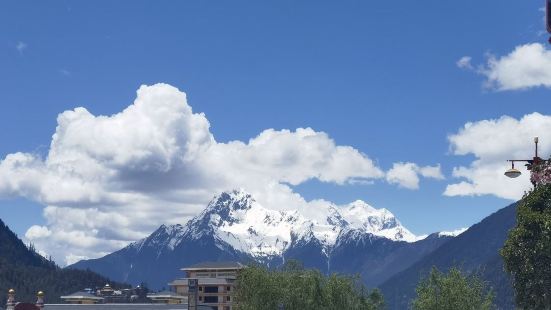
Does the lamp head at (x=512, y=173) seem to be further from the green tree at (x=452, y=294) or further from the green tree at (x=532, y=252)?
the green tree at (x=452, y=294)

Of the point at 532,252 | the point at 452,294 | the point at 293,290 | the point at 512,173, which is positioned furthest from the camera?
the point at 293,290

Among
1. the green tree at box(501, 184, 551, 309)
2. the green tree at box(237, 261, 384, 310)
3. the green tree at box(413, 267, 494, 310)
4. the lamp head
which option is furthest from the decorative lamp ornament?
the green tree at box(237, 261, 384, 310)

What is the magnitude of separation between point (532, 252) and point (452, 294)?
11354 mm

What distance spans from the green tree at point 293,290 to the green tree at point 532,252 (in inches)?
1243

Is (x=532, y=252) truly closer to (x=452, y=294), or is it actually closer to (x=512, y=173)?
(x=452, y=294)

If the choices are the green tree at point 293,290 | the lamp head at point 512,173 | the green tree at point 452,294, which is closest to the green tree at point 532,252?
the green tree at point 452,294

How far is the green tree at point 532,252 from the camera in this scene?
83625mm

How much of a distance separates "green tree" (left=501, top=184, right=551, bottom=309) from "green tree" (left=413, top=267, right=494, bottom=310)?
22.7 feet

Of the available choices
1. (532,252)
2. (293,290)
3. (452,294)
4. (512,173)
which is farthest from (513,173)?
(293,290)

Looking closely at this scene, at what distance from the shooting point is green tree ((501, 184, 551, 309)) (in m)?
83.6

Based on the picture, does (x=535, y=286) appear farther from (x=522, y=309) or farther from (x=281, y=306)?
(x=281, y=306)

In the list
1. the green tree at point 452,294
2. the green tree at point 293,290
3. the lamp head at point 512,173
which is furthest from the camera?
the green tree at point 293,290

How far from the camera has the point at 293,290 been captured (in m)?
111

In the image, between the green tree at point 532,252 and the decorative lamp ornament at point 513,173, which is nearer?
the decorative lamp ornament at point 513,173
